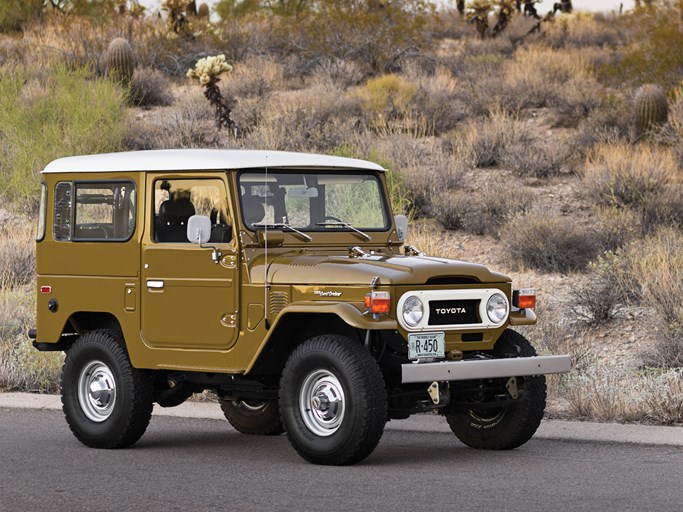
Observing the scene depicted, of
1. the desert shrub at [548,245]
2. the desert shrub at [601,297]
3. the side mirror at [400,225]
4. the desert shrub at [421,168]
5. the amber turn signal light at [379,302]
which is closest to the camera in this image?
the amber turn signal light at [379,302]

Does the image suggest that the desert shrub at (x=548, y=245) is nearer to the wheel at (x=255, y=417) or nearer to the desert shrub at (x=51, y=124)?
the desert shrub at (x=51, y=124)

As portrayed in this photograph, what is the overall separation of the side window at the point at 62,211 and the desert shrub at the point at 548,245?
34.9 feet

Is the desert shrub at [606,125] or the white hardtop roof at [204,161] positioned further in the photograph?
the desert shrub at [606,125]

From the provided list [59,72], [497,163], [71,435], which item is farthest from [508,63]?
[71,435]

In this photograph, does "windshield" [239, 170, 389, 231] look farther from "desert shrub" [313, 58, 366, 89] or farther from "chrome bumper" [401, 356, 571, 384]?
"desert shrub" [313, 58, 366, 89]

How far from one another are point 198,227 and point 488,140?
17.1 metres

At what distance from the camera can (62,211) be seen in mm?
11297

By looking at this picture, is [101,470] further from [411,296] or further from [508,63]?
[508,63]

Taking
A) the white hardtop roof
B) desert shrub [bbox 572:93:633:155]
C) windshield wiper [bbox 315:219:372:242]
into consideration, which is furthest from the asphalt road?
desert shrub [bbox 572:93:633:155]

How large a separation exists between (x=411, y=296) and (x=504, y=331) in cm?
108

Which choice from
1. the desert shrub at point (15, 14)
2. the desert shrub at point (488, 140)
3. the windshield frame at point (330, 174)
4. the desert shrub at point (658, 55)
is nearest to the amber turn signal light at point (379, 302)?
the windshield frame at point (330, 174)

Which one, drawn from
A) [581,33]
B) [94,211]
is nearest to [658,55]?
[581,33]

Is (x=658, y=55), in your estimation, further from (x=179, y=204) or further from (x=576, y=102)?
(x=179, y=204)

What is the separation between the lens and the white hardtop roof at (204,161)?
10312 millimetres
